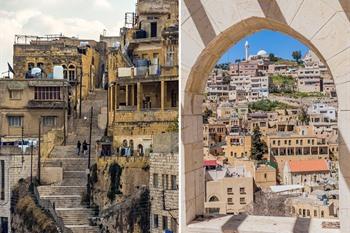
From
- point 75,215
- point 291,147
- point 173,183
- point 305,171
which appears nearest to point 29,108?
point 75,215

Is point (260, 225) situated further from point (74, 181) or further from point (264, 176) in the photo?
point (74, 181)

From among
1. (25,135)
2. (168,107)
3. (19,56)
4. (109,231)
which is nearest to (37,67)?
(19,56)

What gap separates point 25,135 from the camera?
3312cm

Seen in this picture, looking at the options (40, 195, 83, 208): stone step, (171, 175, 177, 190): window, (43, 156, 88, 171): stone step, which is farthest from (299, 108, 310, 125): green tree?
(40, 195, 83, 208): stone step

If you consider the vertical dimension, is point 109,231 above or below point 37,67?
below

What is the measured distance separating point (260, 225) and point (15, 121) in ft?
102

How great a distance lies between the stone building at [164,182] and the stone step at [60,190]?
16.2ft

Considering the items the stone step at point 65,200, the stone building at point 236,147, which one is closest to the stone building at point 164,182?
the stone step at point 65,200

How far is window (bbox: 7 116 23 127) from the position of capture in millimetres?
33375

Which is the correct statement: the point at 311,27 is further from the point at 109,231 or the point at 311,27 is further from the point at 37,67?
the point at 37,67

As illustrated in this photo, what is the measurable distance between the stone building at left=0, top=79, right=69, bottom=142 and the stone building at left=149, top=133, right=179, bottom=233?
41.3 feet

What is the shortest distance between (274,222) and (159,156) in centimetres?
1803

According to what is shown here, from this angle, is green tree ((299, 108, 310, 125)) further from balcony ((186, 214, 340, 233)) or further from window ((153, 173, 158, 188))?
balcony ((186, 214, 340, 233))

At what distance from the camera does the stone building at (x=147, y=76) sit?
25.8m
